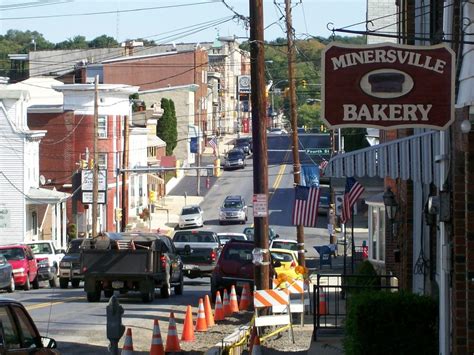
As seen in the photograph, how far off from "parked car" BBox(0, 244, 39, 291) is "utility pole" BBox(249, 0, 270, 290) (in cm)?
1627

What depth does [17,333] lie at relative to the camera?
464 inches

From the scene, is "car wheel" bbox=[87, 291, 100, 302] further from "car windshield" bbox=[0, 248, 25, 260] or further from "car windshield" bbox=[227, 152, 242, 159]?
"car windshield" bbox=[227, 152, 242, 159]

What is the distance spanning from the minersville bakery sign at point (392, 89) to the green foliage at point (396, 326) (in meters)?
4.02

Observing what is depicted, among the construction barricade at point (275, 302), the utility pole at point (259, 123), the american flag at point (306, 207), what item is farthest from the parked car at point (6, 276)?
the construction barricade at point (275, 302)

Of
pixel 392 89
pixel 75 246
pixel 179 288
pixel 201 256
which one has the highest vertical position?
pixel 392 89

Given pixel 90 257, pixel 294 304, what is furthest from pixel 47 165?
pixel 294 304

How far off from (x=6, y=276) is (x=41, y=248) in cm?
946

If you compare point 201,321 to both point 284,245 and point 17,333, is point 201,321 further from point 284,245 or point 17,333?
point 284,245

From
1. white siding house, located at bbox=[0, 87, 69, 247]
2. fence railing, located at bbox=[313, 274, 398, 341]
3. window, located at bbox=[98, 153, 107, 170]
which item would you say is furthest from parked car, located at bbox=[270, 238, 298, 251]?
window, located at bbox=[98, 153, 107, 170]

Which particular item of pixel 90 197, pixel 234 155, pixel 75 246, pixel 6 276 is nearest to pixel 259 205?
pixel 6 276

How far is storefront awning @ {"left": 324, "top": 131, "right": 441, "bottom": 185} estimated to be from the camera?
583 inches

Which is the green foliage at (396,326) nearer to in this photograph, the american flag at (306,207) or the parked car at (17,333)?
the parked car at (17,333)

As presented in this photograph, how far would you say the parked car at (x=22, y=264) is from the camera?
38188mm

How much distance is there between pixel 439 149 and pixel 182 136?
91.6 m
